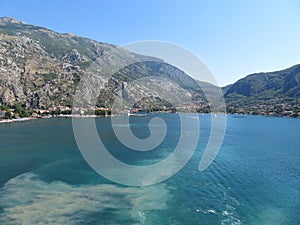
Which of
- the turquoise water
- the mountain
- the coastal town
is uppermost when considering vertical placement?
the mountain

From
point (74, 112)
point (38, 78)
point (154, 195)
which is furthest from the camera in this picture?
point (38, 78)

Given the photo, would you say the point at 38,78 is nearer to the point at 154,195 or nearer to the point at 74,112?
the point at 74,112

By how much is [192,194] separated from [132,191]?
13.4 ft

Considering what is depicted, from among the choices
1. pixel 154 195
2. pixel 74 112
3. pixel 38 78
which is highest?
pixel 38 78

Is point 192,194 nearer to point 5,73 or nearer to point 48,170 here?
point 48,170

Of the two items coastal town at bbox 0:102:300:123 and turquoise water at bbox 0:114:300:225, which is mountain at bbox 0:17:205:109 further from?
turquoise water at bbox 0:114:300:225

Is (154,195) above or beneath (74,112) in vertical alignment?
beneath

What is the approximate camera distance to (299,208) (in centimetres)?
1513

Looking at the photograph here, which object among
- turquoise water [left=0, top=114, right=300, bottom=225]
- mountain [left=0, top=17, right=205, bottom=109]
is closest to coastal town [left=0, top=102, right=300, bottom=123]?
mountain [left=0, top=17, right=205, bottom=109]

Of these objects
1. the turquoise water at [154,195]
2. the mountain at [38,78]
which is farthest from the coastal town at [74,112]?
the turquoise water at [154,195]

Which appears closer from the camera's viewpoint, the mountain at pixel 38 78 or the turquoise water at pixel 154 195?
the turquoise water at pixel 154 195

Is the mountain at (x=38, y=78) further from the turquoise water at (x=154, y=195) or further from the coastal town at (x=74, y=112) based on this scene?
the turquoise water at (x=154, y=195)

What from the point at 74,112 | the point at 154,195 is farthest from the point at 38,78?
the point at 154,195

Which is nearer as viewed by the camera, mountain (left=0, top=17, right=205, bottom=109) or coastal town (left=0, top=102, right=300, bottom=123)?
coastal town (left=0, top=102, right=300, bottom=123)
